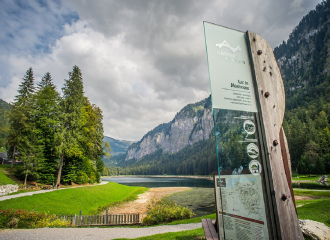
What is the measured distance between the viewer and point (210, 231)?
4566 millimetres

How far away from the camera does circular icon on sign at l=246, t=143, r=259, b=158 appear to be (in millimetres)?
2650

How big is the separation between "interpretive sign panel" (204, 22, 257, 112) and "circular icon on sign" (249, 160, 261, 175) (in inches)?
31.5

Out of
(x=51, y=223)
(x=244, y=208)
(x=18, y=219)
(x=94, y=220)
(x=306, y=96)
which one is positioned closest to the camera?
(x=244, y=208)

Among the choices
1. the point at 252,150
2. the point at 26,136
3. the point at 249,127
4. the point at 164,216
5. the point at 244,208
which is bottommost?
the point at 164,216

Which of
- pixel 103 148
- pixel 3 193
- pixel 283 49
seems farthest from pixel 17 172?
pixel 283 49

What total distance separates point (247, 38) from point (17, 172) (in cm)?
3115

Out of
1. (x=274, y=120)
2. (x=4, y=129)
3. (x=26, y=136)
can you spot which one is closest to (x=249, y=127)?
(x=274, y=120)

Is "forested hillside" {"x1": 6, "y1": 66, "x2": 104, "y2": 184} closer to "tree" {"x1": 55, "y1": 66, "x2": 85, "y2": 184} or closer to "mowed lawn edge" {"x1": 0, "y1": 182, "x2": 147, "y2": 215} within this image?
"tree" {"x1": 55, "y1": 66, "x2": 85, "y2": 184}

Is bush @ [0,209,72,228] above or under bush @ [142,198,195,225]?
above

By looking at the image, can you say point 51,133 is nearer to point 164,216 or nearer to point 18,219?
point 18,219

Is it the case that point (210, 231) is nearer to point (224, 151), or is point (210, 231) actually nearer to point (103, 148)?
point (224, 151)

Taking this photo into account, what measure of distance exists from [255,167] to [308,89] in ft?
486

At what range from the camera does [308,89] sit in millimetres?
115562

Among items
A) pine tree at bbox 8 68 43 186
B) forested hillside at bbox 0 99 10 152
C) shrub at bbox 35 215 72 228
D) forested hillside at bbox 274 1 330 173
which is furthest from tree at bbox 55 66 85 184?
forested hillside at bbox 274 1 330 173
